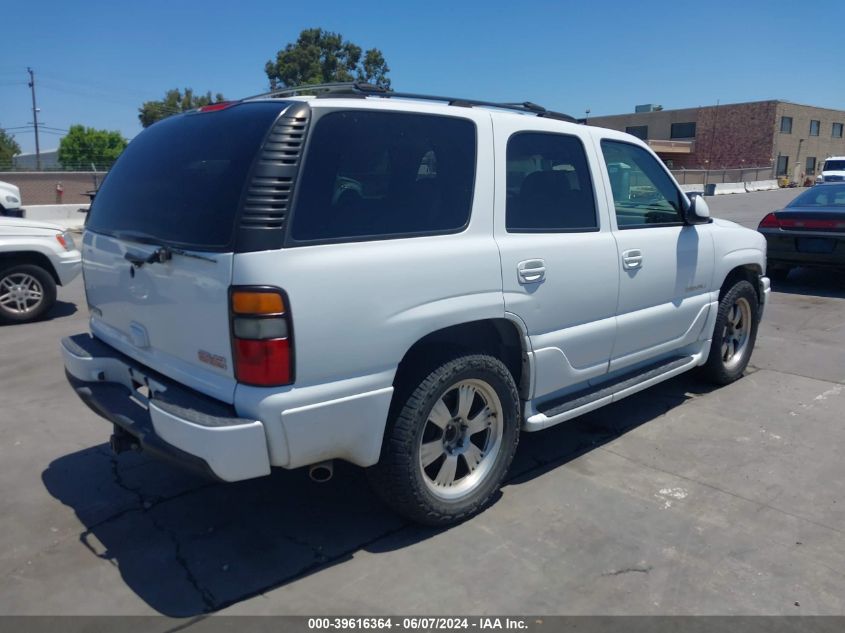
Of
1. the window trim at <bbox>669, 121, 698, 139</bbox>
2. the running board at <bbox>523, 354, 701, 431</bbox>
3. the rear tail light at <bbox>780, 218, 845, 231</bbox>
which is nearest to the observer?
the running board at <bbox>523, 354, 701, 431</bbox>

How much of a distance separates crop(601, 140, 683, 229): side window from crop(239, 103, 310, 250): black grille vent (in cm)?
226

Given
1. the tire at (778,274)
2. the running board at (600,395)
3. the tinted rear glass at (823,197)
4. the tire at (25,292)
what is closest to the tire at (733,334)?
the running board at (600,395)

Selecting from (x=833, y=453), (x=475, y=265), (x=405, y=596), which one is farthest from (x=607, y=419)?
(x=405, y=596)

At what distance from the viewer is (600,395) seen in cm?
417

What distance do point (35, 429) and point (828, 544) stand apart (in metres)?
4.86

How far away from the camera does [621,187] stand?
14.6ft

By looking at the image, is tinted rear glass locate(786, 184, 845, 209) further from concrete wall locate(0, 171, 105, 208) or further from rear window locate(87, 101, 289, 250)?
concrete wall locate(0, 171, 105, 208)

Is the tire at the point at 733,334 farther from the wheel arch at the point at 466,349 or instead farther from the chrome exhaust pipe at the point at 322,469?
the chrome exhaust pipe at the point at 322,469

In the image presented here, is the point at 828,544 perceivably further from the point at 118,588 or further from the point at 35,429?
the point at 35,429

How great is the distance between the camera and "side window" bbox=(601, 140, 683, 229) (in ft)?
14.4

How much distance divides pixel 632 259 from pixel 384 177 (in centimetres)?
185

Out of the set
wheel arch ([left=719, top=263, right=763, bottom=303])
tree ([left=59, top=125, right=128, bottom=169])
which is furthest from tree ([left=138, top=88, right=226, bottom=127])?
wheel arch ([left=719, top=263, right=763, bottom=303])

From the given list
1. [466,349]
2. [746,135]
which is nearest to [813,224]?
[466,349]

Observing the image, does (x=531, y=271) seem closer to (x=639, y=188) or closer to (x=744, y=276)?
(x=639, y=188)
